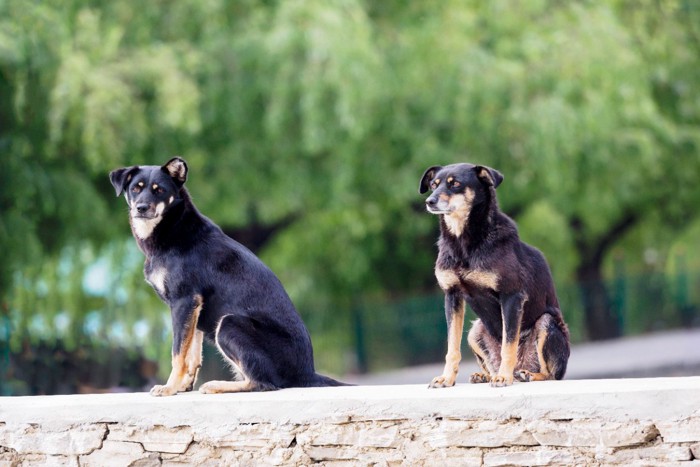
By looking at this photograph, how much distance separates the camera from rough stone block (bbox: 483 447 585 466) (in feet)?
16.9

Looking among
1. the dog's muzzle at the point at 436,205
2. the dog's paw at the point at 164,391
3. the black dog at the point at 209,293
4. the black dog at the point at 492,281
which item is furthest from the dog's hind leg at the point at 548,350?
the dog's paw at the point at 164,391

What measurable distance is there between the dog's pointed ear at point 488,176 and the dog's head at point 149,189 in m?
1.62

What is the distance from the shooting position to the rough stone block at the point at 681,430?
4.91m

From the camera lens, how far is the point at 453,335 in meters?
5.75

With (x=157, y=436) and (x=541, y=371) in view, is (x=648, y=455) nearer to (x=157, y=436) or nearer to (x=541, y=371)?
(x=541, y=371)

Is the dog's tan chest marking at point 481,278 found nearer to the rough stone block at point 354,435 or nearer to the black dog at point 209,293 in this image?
the rough stone block at point 354,435

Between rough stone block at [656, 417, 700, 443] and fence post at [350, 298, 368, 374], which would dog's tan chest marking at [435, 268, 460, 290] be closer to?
rough stone block at [656, 417, 700, 443]

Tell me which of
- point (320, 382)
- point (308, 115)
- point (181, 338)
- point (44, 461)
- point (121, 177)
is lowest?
point (44, 461)

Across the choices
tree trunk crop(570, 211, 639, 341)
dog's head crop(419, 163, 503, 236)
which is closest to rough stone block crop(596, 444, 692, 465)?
dog's head crop(419, 163, 503, 236)

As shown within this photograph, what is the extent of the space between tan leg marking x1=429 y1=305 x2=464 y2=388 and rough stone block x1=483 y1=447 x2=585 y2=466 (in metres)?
0.61

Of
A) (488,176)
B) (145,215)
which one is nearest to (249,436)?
(145,215)

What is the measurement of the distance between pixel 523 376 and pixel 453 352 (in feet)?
1.39

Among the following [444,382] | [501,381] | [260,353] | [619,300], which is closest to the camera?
[501,381]

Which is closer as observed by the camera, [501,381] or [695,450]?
[695,450]
